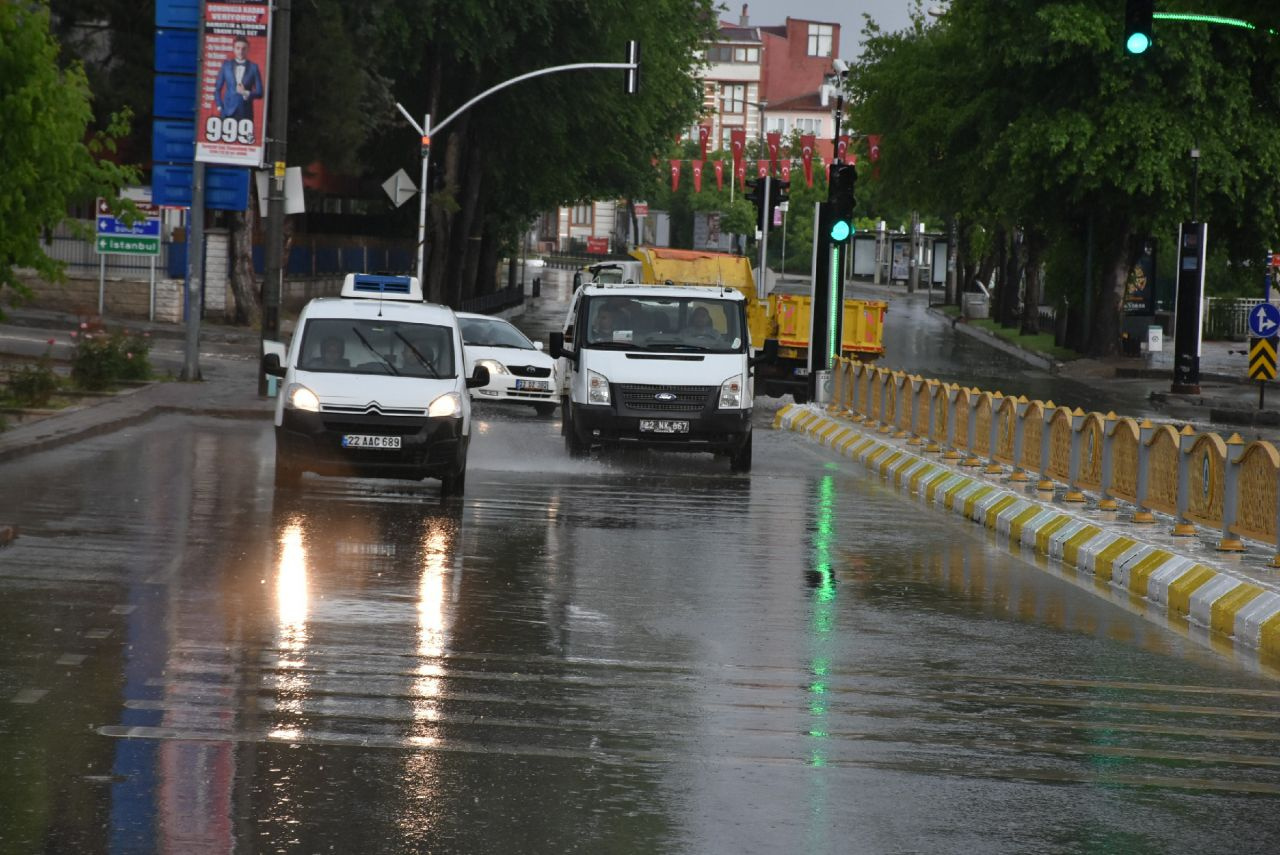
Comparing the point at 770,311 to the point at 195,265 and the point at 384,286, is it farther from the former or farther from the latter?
the point at 384,286

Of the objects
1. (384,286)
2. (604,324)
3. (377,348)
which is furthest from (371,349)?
(384,286)

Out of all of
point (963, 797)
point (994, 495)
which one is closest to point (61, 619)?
point (963, 797)

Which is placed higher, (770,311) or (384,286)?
(770,311)

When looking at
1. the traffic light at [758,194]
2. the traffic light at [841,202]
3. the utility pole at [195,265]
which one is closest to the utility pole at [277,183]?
the utility pole at [195,265]

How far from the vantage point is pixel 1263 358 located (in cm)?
4025

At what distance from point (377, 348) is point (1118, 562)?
758 centimetres

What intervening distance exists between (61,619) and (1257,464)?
28.2ft

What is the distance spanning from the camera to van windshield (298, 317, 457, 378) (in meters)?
19.4

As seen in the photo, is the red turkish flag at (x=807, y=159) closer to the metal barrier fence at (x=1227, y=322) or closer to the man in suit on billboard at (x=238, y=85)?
the metal barrier fence at (x=1227, y=322)

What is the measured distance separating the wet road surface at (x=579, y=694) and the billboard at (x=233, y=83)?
599 inches

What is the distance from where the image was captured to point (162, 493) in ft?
59.8

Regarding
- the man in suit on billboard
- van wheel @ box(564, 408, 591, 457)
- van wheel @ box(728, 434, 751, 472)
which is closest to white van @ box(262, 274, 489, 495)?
van wheel @ box(564, 408, 591, 457)

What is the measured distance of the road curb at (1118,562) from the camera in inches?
508

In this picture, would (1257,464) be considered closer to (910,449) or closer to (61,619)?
(61,619)
